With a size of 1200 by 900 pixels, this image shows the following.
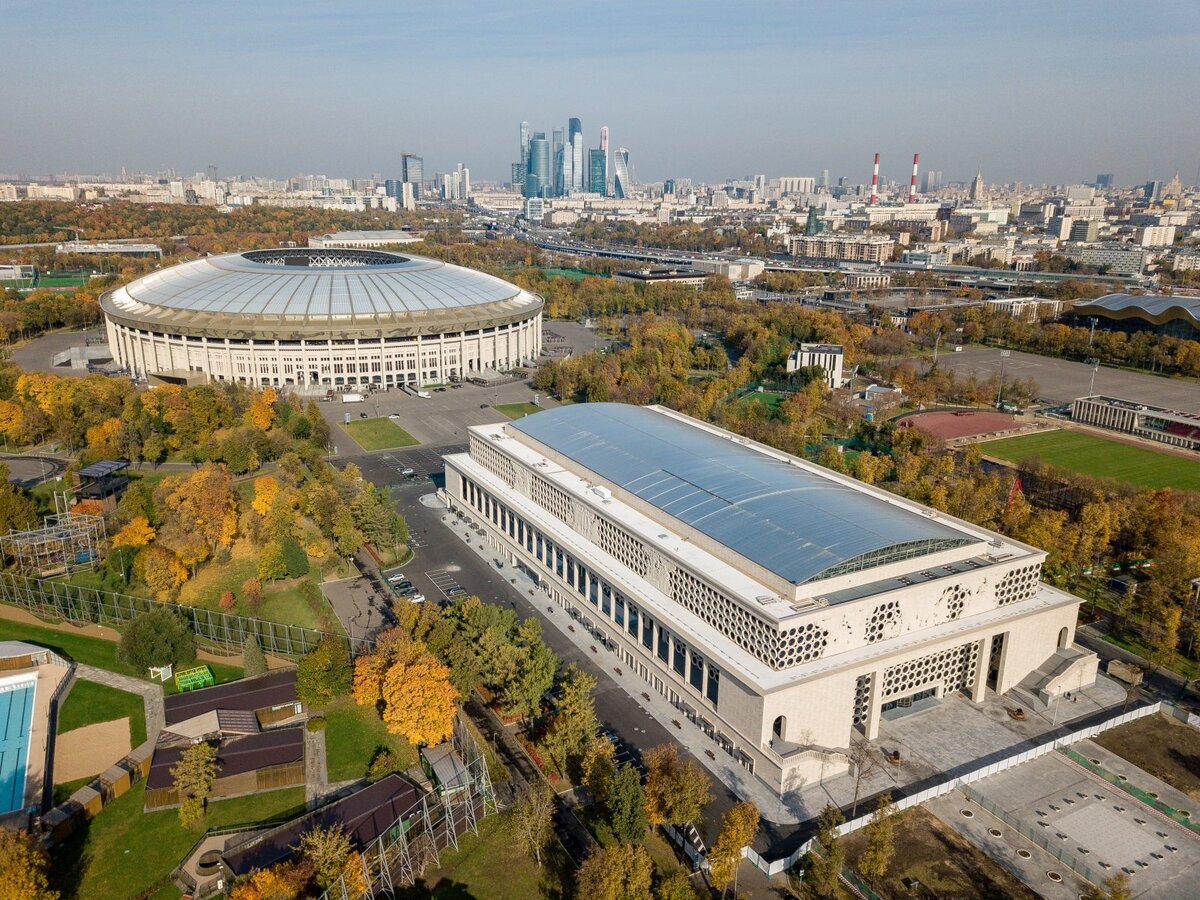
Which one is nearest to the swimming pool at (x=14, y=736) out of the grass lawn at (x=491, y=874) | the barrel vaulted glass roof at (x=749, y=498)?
the grass lawn at (x=491, y=874)

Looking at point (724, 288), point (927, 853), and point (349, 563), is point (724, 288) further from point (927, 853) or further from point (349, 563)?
point (927, 853)

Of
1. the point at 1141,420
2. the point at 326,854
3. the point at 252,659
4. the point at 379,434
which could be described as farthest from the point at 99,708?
the point at 1141,420

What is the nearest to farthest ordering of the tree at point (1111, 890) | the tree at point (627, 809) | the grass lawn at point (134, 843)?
1. the tree at point (1111, 890)
2. the grass lawn at point (134, 843)
3. the tree at point (627, 809)

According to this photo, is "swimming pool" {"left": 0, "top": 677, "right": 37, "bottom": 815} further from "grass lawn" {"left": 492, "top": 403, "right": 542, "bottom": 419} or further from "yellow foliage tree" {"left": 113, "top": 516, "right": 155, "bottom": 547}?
"grass lawn" {"left": 492, "top": 403, "right": 542, "bottom": 419}

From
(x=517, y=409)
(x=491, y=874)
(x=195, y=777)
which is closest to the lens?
(x=491, y=874)

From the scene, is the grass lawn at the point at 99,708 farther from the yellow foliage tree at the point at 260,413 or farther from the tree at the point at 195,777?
the yellow foliage tree at the point at 260,413

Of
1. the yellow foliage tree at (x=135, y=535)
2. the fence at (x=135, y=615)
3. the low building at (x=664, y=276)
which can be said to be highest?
the low building at (x=664, y=276)

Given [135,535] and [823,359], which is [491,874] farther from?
[823,359]
